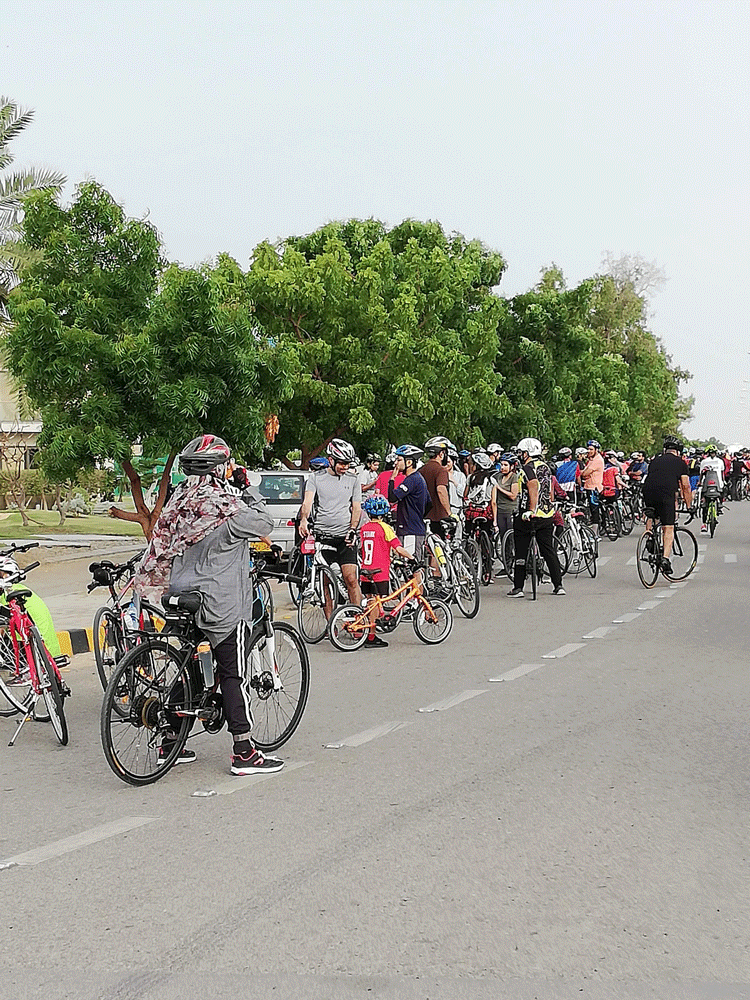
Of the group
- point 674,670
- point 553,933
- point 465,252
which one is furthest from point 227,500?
point 465,252

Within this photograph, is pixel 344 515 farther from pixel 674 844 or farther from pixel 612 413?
pixel 612 413

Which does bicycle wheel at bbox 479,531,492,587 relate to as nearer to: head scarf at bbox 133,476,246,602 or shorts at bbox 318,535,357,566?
shorts at bbox 318,535,357,566

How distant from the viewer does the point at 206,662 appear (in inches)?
284

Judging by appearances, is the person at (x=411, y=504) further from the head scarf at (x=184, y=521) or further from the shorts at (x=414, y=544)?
the head scarf at (x=184, y=521)

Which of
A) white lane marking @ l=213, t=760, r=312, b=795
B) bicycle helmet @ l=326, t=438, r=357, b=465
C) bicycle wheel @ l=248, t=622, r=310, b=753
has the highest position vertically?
bicycle helmet @ l=326, t=438, r=357, b=465

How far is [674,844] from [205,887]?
2.01 metres

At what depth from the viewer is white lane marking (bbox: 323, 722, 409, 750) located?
8.02 metres

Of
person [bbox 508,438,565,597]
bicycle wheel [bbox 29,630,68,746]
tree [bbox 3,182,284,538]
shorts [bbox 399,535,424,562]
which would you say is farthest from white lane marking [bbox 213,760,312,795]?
tree [bbox 3,182,284,538]

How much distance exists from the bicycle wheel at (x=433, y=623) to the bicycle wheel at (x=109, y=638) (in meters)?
3.80

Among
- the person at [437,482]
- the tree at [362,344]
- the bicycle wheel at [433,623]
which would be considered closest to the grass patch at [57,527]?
the tree at [362,344]

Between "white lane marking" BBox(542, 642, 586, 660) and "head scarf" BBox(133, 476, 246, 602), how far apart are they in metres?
5.25

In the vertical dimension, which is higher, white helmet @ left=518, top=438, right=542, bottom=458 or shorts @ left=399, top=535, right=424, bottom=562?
white helmet @ left=518, top=438, right=542, bottom=458

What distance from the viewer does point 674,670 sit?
433 inches

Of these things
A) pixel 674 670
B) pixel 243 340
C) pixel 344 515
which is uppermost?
pixel 243 340
